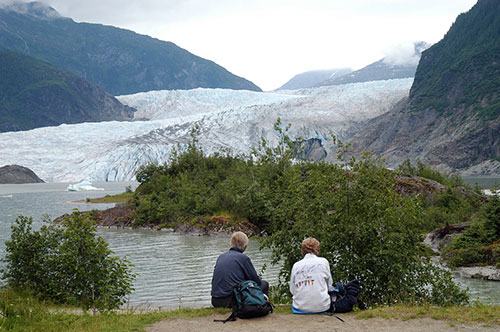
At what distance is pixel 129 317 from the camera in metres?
6.66

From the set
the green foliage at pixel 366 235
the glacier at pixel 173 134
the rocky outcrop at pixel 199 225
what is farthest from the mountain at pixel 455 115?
the green foliage at pixel 366 235

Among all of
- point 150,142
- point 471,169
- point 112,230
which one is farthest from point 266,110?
point 112,230

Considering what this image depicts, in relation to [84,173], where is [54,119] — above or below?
above

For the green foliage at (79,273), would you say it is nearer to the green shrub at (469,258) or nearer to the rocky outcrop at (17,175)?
the green shrub at (469,258)

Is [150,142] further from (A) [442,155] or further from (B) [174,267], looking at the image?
(B) [174,267]

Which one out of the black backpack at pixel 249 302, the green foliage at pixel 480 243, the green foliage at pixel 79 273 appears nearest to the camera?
the black backpack at pixel 249 302

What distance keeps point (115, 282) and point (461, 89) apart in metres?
82.1

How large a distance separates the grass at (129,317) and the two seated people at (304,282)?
0.65 ft

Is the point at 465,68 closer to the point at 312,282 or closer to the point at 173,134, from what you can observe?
the point at 173,134

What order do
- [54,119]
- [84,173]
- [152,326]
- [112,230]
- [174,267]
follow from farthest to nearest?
1. [54,119]
2. [84,173]
3. [112,230]
4. [174,267]
5. [152,326]

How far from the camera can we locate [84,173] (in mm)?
55750

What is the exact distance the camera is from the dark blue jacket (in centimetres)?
650

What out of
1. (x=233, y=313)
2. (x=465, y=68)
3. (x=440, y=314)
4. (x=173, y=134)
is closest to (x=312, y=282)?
(x=233, y=313)

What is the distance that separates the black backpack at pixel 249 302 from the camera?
6152 millimetres
